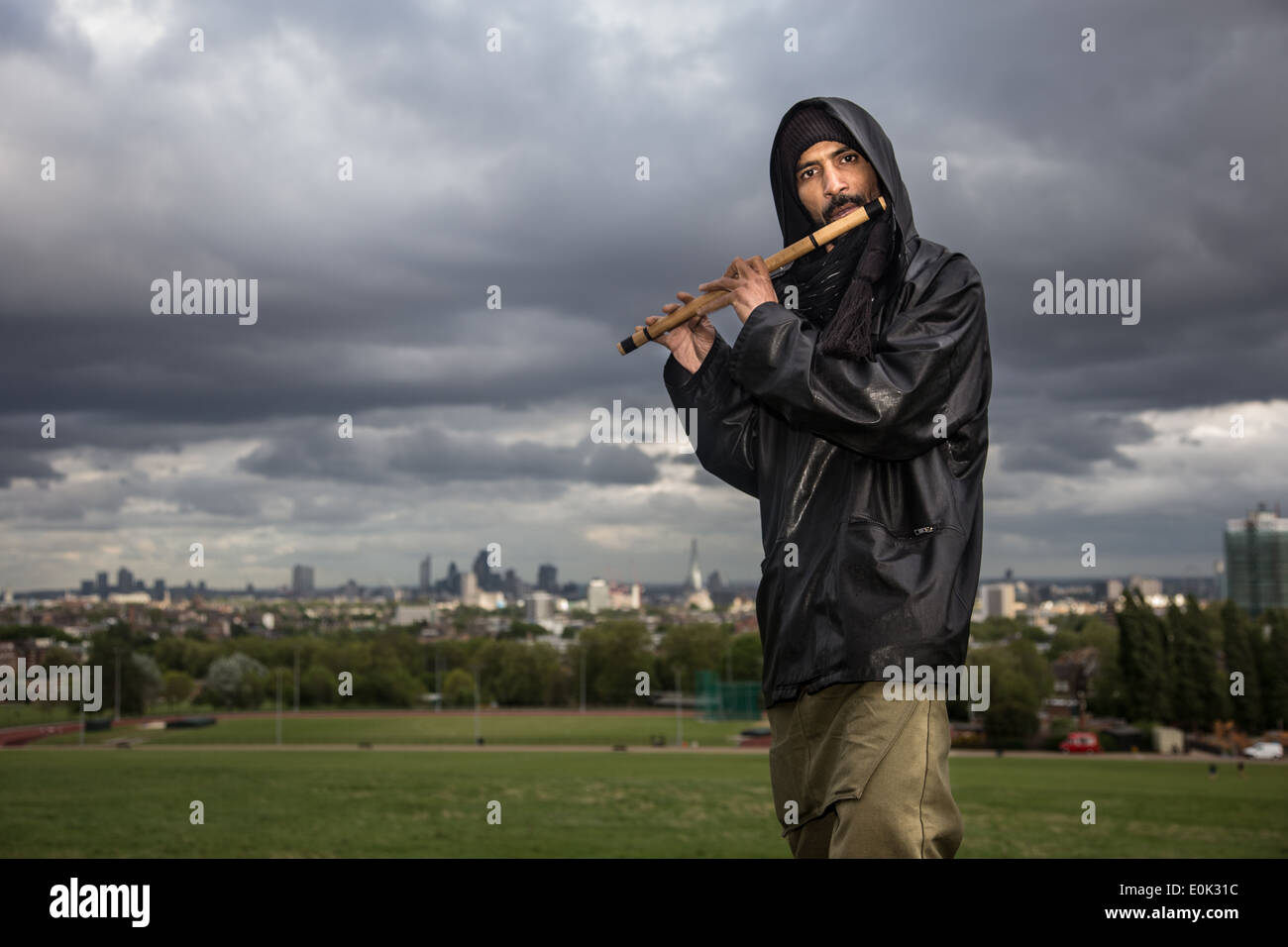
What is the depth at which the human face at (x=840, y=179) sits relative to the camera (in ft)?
12.0

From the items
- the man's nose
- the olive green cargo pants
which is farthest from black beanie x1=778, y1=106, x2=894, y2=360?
the olive green cargo pants

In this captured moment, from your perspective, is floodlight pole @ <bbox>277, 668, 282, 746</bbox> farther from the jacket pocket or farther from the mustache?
the jacket pocket

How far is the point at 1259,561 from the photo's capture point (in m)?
146

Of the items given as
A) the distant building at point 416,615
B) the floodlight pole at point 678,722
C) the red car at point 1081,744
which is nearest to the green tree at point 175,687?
the distant building at point 416,615

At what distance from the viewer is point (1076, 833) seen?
159 ft

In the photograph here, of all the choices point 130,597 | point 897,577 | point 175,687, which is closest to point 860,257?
point 897,577

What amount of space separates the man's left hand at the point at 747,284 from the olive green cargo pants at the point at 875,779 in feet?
3.94

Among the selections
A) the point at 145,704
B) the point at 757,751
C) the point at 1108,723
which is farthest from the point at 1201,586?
the point at 145,704

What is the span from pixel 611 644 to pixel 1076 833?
2427 inches

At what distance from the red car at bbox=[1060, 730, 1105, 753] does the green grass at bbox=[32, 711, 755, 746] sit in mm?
25699

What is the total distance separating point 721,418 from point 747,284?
0.62m

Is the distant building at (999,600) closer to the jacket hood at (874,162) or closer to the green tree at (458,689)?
the green tree at (458,689)

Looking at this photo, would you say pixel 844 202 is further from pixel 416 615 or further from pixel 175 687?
pixel 416 615
